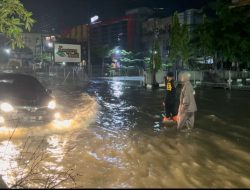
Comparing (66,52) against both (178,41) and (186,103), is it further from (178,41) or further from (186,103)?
(186,103)

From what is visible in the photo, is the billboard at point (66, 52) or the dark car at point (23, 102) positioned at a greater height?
the billboard at point (66, 52)

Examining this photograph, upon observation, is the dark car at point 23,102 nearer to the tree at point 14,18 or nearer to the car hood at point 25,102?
the car hood at point 25,102

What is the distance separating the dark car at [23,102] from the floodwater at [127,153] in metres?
0.30

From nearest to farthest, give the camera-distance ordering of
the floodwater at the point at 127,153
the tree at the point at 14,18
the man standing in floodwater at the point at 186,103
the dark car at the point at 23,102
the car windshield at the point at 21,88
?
the tree at the point at 14,18
the floodwater at the point at 127,153
the man standing in floodwater at the point at 186,103
the dark car at the point at 23,102
the car windshield at the point at 21,88

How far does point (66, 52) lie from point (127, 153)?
33163 mm

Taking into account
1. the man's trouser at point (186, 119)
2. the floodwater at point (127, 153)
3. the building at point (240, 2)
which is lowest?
the floodwater at point (127, 153)

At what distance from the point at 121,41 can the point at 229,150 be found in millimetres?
73389

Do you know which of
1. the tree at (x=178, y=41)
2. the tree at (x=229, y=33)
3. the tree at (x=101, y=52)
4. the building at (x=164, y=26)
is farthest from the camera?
the tree at (x=101, y=52)

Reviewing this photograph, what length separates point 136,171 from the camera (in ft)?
22.1

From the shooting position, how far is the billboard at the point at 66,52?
39625 millimetres

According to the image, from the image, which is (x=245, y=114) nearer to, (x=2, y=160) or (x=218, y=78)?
(x=2, y=160)

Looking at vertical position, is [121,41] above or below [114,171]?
above

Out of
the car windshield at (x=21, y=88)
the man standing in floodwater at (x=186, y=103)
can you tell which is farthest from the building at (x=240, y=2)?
the car windshield at (x=21, y=88)

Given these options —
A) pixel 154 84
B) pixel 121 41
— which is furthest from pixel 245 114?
pixel 121 41
